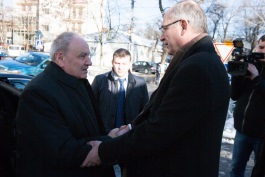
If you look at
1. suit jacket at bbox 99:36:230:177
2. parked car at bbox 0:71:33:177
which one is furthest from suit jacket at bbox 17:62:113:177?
parked car at bbox 0:71:33:177

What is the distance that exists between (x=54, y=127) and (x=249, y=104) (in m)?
2.45

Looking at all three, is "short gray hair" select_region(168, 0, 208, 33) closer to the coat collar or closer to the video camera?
the coat collar

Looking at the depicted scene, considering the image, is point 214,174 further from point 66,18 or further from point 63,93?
point 66,18

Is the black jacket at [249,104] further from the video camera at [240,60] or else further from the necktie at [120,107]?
the necktie at [120,107]

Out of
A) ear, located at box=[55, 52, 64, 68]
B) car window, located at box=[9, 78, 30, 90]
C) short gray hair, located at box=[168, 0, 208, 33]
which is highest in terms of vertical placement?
short gray hair, located at box=[168, 0, 208, 33]

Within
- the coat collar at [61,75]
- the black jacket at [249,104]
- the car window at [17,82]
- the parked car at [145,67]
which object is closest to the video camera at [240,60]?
the black jacket at [249,104]

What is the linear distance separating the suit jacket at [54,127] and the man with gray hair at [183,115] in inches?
6.2

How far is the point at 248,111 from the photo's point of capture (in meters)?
3.60

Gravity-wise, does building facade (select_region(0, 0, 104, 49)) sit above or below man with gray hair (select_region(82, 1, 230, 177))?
above

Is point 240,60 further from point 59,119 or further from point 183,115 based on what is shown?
point 59,119

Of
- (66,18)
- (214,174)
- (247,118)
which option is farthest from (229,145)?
(66,18)

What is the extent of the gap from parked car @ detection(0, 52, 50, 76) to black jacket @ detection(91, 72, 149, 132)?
9.87 metres

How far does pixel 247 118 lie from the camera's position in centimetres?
362

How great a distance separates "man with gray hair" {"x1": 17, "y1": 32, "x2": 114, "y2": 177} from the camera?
197cm
